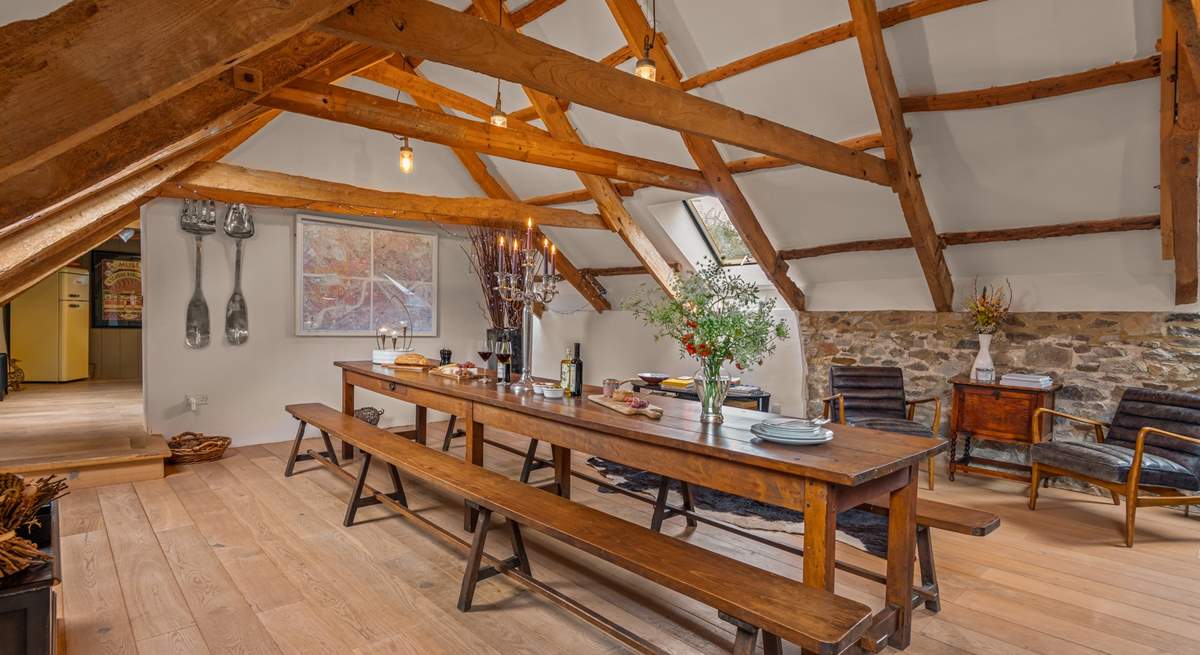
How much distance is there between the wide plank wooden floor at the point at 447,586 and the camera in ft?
7.59

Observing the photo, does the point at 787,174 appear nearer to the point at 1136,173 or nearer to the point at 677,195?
the point at 677,195

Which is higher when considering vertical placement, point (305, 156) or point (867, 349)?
point (305, 156)

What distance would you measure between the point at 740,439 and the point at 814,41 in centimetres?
269

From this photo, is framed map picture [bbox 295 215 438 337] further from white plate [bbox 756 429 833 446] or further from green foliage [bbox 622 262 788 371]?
white plate [bbox 756 429 833 446]

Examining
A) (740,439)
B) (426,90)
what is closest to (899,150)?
(740,439)

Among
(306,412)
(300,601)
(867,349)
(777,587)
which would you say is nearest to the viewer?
(777,587)

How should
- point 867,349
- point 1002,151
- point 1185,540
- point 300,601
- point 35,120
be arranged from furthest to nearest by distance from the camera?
1. point 867,349
2. point 1002,151
3. point 1185,540
4. point 300,601
5. point 35,120

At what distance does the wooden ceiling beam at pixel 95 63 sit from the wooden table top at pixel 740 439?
176 cm

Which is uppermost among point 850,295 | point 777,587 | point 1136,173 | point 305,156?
point 305,156

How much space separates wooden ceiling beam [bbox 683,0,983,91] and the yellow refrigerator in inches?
396

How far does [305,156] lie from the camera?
574 centimetres

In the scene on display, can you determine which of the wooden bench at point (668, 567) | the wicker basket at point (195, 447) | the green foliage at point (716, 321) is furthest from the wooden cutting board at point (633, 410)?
the wicker basket at point (195, 447)

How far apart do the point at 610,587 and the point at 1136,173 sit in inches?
151

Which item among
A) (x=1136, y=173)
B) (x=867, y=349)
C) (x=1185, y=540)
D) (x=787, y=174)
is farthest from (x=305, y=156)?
(x=1185, y=540)
